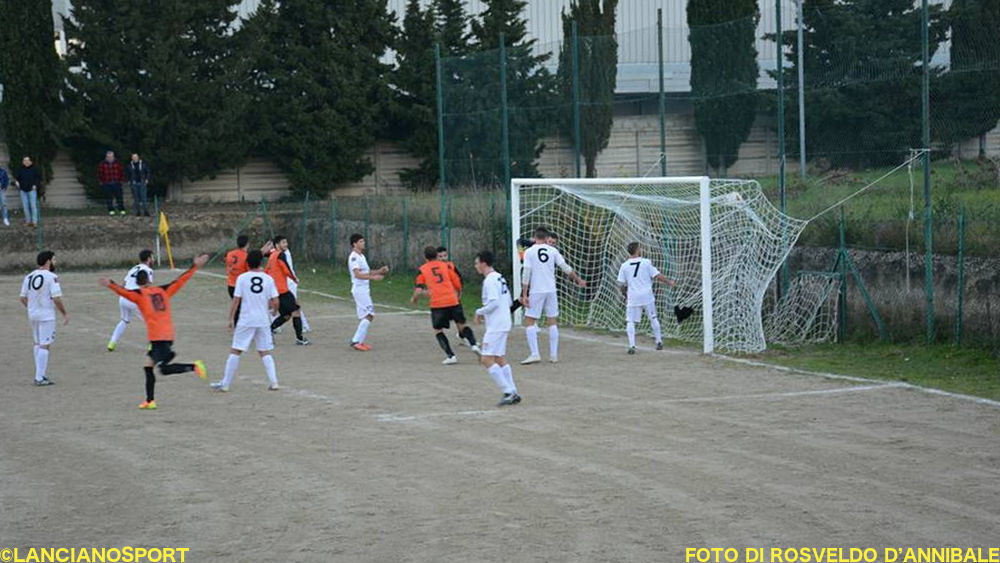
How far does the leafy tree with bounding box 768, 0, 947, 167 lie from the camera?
63.4 ft

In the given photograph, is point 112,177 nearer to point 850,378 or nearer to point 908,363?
point 908,363

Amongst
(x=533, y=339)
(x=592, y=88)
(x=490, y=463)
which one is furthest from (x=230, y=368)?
(x=592, y=88)

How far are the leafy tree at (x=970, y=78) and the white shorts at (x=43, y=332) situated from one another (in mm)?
12637

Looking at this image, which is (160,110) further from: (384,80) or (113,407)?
(113,407)

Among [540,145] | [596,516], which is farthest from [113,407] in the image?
[540,145]

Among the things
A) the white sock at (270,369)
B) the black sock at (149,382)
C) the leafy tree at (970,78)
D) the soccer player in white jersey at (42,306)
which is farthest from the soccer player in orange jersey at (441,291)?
the leafy tree at (970,78)

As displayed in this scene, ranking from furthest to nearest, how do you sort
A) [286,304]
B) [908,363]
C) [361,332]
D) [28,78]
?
[28,78] → [286,304] → [361,332] → [908,363]

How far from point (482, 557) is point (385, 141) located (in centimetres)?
3610

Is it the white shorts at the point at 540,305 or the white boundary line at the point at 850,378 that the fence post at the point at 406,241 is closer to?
the white boundary line at the point at 850,378

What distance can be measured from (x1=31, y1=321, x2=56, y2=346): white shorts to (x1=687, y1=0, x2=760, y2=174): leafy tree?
11792 millimetres

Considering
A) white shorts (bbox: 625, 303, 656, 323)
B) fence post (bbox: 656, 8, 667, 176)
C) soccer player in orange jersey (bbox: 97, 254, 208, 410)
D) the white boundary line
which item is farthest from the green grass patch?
soccer player in orange jersey (bbox: 97, 254, 208, 410)

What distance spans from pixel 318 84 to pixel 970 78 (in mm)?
26405

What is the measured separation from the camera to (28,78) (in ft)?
128

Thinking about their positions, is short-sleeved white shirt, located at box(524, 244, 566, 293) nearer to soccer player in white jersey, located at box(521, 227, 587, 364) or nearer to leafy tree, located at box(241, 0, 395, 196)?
soccer player in white jersey, located at box(521, 227, 587, 364)
